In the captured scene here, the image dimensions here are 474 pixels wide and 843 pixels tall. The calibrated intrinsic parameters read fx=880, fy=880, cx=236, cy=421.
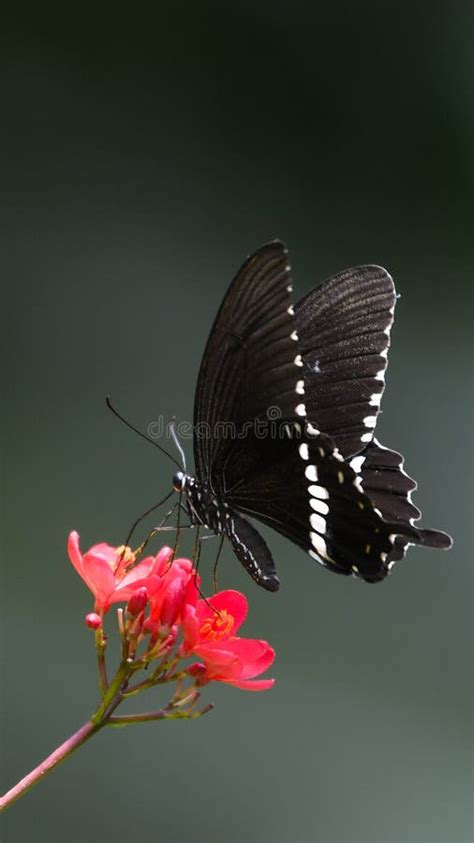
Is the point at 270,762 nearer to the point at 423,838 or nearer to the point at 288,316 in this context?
the point at 423,838

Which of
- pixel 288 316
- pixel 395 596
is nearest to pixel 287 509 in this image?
pixel 288 316

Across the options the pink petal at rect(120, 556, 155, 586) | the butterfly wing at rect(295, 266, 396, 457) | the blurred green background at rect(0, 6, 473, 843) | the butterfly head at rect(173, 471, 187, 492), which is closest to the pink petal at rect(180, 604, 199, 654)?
the pink petal at rect(120, 556, 155, 586)

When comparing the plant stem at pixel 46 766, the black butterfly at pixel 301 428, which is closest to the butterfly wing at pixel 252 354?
the black butterfly at pixel 301 428

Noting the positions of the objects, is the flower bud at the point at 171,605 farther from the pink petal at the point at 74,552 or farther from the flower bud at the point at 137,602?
the pink petal at the point at 74,552

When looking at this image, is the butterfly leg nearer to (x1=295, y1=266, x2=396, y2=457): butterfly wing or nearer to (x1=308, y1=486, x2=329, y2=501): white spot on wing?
(x1=308, y1=486, x2=329, y2=501): white spot on wing

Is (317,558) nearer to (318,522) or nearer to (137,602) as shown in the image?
(318,522)

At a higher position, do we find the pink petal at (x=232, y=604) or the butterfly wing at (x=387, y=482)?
the butterfly wing at (x=387, y=482)
